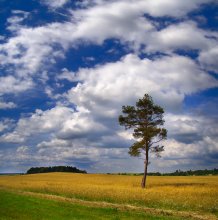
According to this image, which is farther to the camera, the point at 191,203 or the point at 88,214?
the point at 191,203

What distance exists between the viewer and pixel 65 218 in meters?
19.6

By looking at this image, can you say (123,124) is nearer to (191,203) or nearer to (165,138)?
(165,138)

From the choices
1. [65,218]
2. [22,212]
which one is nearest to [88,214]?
[65,218]

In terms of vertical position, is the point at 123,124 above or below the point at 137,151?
above

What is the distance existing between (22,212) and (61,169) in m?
150

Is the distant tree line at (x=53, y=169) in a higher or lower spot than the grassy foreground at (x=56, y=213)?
higher

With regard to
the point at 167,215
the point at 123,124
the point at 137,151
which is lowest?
the point at 167,215

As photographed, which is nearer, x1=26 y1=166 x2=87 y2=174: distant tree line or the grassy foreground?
the grassy foreground

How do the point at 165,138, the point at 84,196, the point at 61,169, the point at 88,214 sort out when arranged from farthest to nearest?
the point at 61,169 → the point at 165,138 → the point at 84,196 → the point at 88,214

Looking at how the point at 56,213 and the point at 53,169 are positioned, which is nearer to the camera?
the point at 56,213

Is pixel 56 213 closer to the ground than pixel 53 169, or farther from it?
closer to the ground

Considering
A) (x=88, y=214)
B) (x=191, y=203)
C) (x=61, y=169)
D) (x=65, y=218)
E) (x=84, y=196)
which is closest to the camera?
(x=65, y=218)

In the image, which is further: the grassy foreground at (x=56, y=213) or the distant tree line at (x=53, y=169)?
the distant tree line at (x=53, y=169)

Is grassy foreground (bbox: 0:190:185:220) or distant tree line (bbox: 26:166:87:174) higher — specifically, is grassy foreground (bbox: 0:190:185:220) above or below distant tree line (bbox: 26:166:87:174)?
below
